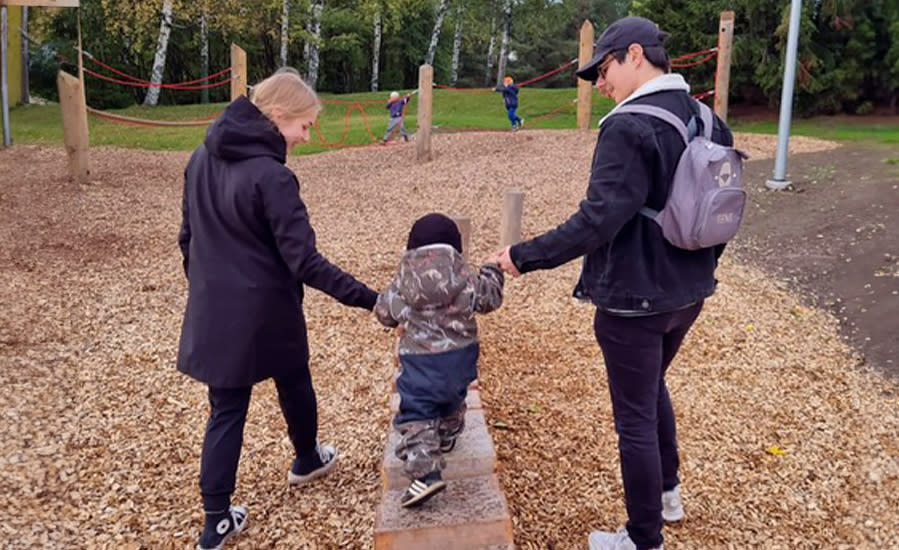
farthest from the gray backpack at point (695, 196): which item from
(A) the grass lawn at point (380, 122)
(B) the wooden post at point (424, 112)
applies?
(A) the grass lawn at point (380, 122)

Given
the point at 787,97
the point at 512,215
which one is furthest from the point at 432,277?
the point at 787,97

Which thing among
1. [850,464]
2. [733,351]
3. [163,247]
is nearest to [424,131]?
[163,247]

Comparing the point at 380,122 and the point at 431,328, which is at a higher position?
the point at 380,122

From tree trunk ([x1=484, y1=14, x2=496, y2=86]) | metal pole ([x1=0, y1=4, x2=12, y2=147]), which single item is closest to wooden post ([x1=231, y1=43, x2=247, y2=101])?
metal pole ([x1=0, y1=4, x2=12, y2=147])

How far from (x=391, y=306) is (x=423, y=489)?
0.63 m

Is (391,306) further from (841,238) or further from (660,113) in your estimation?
(841,238)

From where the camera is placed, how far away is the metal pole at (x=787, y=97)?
8586mm

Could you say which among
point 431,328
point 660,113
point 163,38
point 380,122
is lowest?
→ point 431,328

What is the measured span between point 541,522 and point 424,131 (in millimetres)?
9273

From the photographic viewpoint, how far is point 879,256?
6.57m

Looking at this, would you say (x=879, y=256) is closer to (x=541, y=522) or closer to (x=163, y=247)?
(x=541, y=522)

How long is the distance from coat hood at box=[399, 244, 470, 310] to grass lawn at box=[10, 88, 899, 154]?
11423mm

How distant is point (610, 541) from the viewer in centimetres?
279

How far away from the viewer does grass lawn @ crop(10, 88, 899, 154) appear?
1452cm
